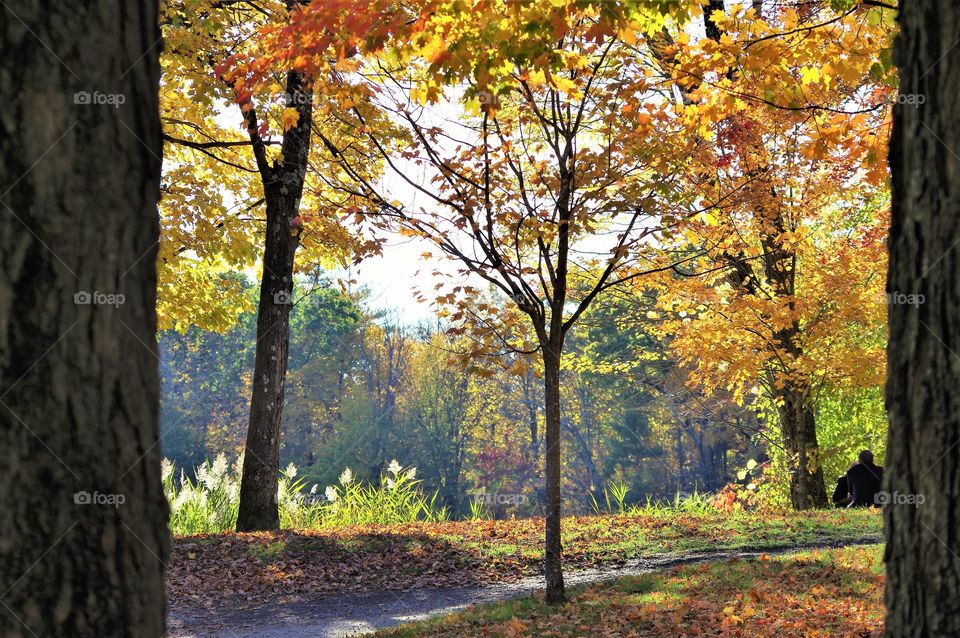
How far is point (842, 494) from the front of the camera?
14445 mm

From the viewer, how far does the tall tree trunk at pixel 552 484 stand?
718cm

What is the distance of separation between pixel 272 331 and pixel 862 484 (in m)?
9.65

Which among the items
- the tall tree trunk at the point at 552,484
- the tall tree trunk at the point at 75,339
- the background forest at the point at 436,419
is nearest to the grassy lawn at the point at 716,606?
the tall tree trunk at the point at 552,484

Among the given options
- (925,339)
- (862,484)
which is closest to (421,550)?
(862,484)

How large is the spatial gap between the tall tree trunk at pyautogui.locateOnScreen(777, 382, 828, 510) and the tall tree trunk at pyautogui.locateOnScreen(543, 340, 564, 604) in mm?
9184

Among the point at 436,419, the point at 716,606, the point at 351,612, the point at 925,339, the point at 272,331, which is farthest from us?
the point at 436,419

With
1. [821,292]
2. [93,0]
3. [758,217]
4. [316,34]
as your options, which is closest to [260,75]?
[316,34]

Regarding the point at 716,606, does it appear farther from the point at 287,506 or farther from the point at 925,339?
the point at 287,506

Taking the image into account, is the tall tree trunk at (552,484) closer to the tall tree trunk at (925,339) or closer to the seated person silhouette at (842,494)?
the tall tree trunk at (925,339)

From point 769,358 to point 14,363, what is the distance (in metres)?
13.9

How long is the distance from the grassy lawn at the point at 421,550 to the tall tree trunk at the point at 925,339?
7178 mm

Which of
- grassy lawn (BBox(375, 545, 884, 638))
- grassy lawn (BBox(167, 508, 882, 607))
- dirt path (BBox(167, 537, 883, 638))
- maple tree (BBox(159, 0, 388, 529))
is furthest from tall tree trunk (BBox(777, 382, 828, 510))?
maple tree (BBox(159, 0, 388, 529))

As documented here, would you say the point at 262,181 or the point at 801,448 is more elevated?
the point at 262,181

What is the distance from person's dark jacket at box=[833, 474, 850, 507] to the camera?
1416cm
